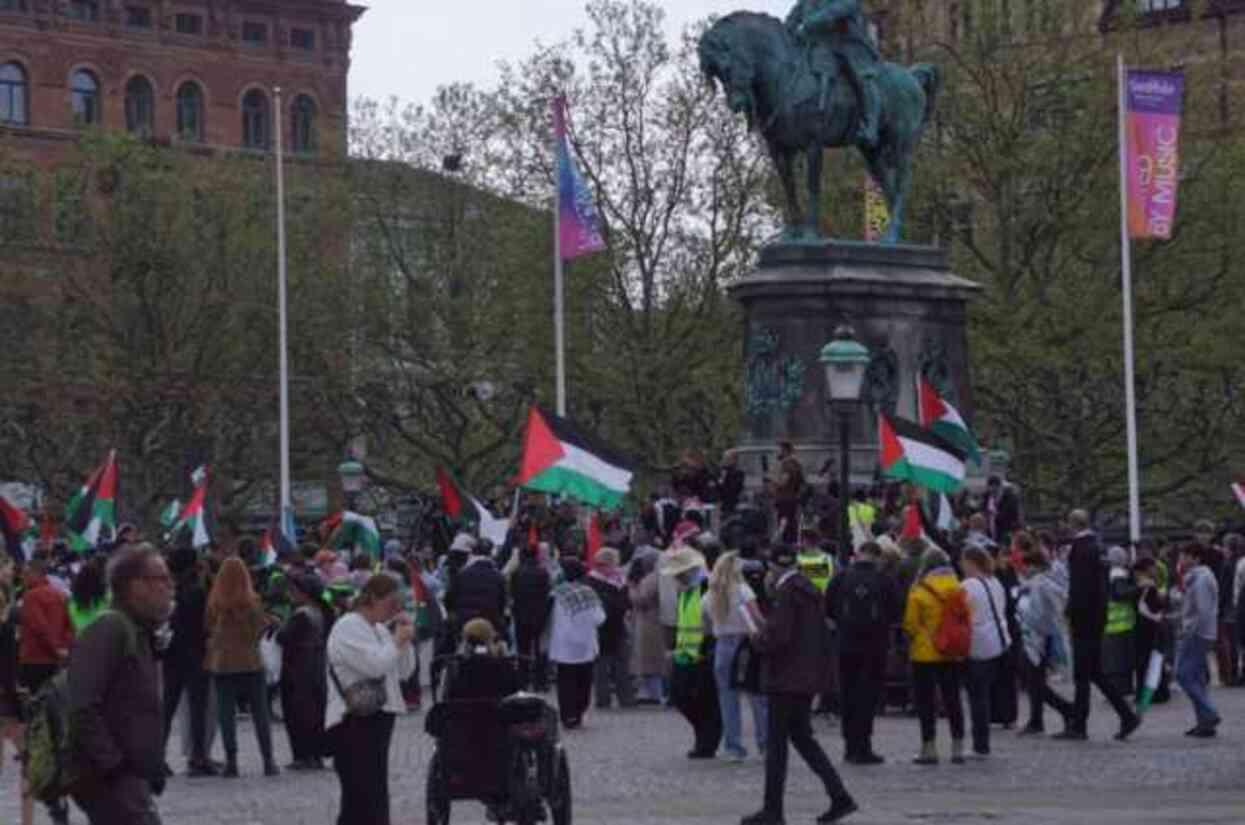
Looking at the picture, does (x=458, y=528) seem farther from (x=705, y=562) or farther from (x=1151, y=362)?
(x=1151, y=362)

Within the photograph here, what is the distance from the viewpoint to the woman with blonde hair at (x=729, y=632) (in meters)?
26.1

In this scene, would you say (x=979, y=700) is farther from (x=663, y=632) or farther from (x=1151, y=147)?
(x=1151, y=147)

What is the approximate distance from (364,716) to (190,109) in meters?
89.7

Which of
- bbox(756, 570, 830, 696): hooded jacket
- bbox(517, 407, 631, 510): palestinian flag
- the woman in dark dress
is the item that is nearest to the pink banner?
bbox(517, 407, 631, 510): palestinian flag

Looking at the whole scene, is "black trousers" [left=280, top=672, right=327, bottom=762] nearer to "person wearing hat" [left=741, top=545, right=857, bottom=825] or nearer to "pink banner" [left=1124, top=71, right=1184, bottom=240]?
"person wearing hat" [left=741, top=545, right=857, bottom=825]

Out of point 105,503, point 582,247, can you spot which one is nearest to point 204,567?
point 105,503

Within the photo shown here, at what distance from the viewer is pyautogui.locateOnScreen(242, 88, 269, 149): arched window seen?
107438mm

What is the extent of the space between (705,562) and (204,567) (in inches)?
172

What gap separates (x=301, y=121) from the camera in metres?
107

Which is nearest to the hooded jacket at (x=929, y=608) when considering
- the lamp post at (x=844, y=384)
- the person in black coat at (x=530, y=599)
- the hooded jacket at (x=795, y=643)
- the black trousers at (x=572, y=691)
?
the hooded jacket at (x=795, y=643)

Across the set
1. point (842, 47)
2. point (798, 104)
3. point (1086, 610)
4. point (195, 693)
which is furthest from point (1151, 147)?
point (195, 693)

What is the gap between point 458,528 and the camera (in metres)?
43.4

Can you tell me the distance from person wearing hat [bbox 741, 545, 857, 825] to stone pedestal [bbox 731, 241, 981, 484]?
19.6 m

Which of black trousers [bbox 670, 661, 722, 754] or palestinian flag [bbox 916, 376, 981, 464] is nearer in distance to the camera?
black trousers [bbox 670, 661, 722, 754]
